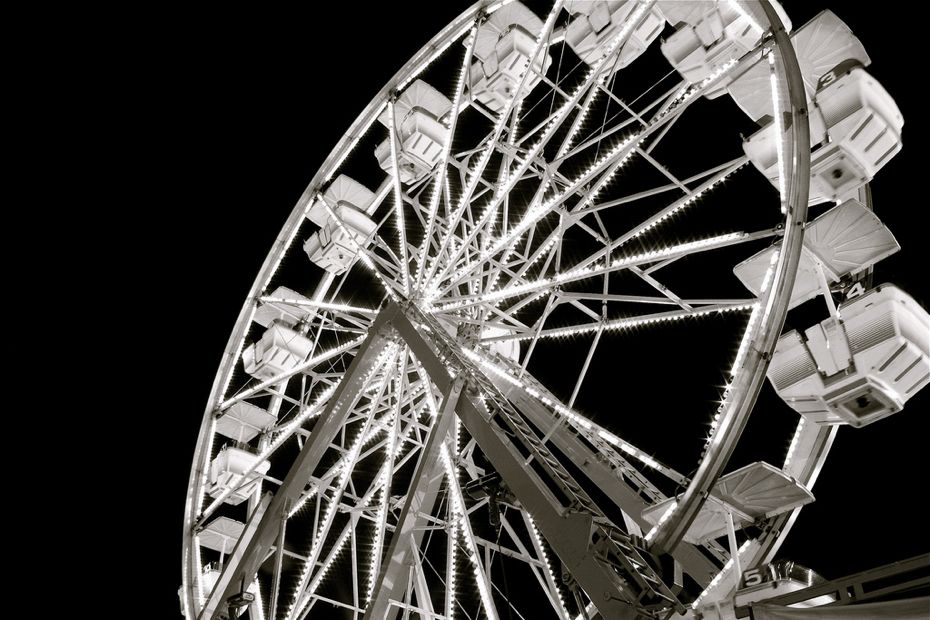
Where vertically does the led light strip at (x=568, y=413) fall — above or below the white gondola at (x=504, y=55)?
below

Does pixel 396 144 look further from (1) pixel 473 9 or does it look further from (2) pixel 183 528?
(2) pixel 183 528

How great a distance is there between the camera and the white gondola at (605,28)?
8.99 metres

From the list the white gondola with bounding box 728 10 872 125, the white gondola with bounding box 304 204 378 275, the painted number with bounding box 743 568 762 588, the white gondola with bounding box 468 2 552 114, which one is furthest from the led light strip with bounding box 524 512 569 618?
the white gondola with bounding box 468 2 552 114

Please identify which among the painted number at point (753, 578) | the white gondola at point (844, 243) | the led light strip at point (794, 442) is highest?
the white gondola at point (844, 243)

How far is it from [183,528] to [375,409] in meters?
3.00

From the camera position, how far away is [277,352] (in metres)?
10.6

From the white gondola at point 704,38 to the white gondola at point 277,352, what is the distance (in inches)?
217

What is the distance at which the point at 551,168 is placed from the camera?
7.91 m

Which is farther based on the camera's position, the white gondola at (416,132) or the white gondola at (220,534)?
the white gondola at (220,534)

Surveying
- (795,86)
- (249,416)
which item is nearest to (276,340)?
(249,416)

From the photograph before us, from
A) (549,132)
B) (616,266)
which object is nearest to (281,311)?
(549,132)

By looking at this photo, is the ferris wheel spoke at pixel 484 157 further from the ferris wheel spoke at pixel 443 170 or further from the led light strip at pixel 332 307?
the led light strip at pixel 332 307

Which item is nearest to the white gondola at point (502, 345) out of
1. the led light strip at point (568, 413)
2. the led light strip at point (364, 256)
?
the led light strip at point (568, 413)

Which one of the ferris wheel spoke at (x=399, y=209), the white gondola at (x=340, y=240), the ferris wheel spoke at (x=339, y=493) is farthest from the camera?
the white gondola at (x=340, y=240)
